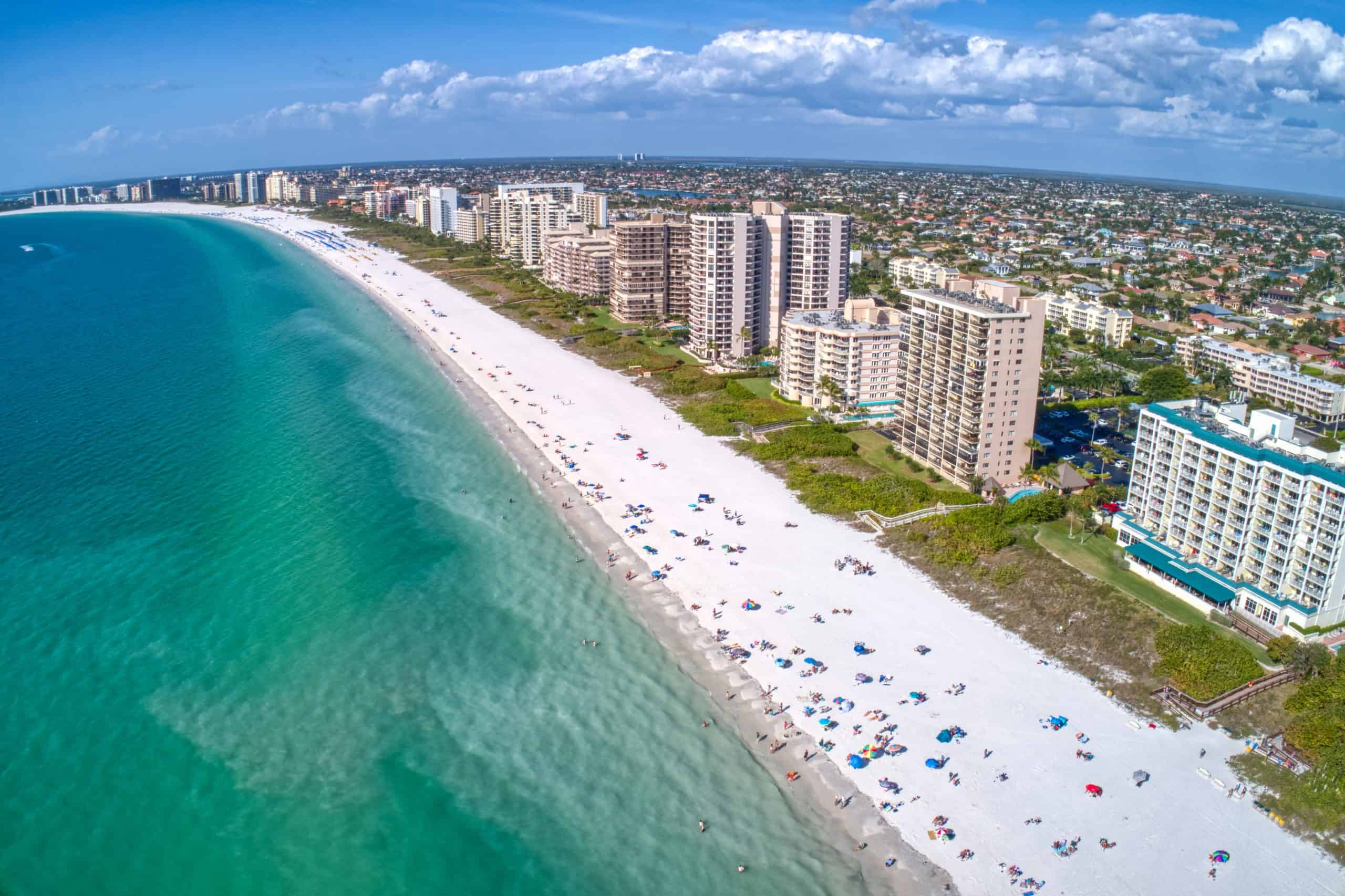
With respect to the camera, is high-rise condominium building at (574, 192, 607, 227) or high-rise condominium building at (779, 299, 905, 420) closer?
high-rise condominium building at (779, 299, 905, 420)

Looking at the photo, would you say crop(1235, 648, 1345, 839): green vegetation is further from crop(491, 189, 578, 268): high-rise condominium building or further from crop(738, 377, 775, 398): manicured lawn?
crop(491, 189, 578, 268): high-rise condominium building

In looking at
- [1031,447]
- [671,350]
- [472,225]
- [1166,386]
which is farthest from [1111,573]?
[472,225]

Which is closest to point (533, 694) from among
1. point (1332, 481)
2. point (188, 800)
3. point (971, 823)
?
point (188, 800)

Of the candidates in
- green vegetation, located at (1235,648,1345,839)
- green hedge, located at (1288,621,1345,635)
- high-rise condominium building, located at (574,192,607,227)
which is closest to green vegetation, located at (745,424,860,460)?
green hedge, located at (1288,621,1345,635)

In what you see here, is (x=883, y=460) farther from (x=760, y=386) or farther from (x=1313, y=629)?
(x=1313, y=629)

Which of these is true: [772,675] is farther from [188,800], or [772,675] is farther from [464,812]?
[188,800]

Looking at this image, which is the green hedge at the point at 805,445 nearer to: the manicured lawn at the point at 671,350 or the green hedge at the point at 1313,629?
the manicured lawn at the point at 671,350

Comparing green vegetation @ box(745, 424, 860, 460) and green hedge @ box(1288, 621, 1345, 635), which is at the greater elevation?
green vegetation @ box(745, 424, 860, 460)

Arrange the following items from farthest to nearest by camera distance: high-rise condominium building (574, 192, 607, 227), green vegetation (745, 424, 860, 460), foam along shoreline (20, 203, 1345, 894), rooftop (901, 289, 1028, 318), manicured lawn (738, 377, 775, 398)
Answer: high-rise condominium building (574, 192, 607, 227)
manicured lawn (738, 377, 775, 398)
green vegetation (745, 424, 860, 460)
rooftop (901, 289, 1028, 318)
foam along shoreline (20, 203, 1345, 894)
